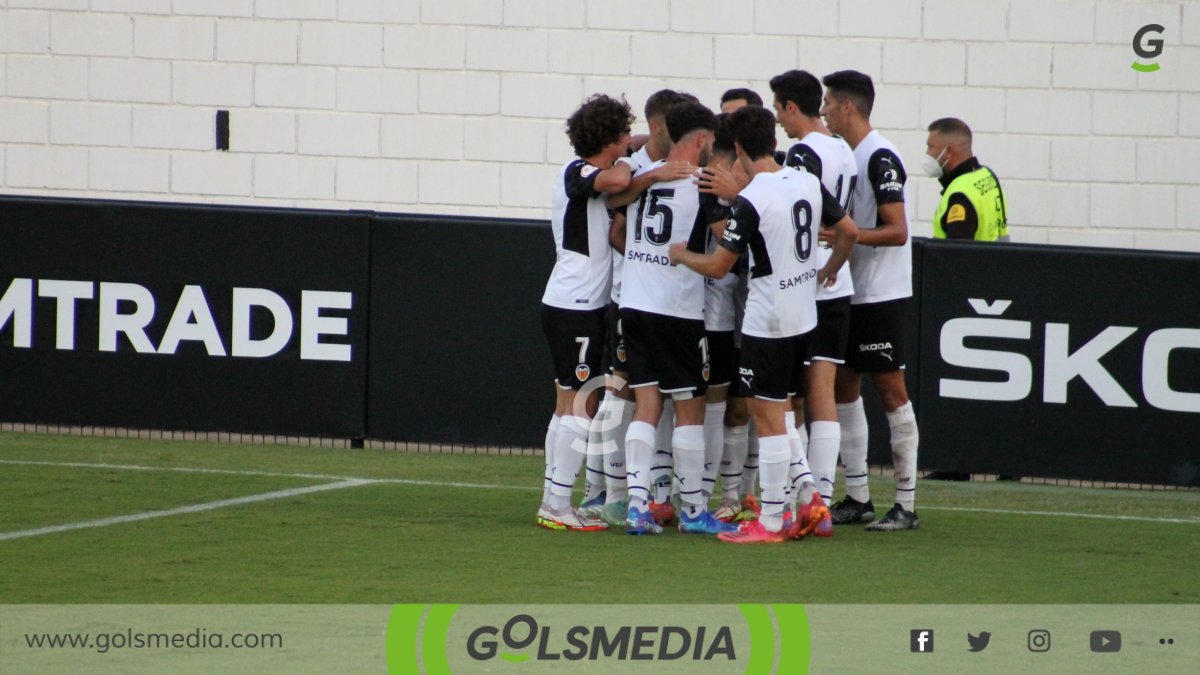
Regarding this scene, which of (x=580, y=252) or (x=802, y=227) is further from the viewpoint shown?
(x=580, y=252)

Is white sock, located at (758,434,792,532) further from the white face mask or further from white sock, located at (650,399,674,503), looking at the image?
the white face mask

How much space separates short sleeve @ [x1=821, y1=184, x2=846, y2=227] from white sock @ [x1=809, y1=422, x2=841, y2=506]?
0.87 meters

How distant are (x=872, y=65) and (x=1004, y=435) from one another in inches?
131

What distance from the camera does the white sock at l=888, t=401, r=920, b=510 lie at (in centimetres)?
637

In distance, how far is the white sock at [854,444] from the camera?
21.3 ft

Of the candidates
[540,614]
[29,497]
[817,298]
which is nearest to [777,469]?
[817,298]

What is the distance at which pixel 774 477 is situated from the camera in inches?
227

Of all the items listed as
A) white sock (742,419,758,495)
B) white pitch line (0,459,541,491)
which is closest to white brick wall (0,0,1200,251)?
white pitch line (0,459,541,491)

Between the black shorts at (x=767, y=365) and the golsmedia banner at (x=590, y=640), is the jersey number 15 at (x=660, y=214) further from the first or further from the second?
the golsmedia banner at (x=590, y=640)

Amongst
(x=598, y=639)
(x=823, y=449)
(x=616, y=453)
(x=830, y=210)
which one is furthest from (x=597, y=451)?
(x=598, y=639)

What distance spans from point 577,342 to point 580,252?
1.24 ft

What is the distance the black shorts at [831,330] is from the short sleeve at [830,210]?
1.31 ft

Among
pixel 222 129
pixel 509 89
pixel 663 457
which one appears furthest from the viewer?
pixel 222 129

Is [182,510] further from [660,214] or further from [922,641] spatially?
[922,641]
